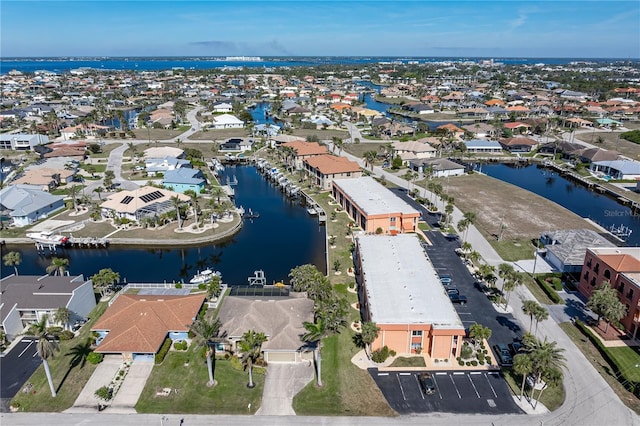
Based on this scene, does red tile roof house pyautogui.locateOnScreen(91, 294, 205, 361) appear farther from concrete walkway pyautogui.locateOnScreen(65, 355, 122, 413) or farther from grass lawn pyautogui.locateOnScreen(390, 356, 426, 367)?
grass lawn pyautogui.locateOnScreen(390, 356, 426, 367)

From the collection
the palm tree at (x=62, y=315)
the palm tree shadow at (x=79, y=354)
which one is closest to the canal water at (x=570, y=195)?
the palm tree shadow at (x=79, y=354)

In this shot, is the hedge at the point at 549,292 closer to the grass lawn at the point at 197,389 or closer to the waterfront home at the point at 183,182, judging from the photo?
the grass lawn at the point at 197,389

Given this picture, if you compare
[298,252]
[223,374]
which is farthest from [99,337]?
[298,252]

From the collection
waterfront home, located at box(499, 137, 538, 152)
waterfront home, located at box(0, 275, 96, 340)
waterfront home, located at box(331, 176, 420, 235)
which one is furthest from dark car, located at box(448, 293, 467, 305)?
waterfront home, located at box(499, 137, 538, 152)

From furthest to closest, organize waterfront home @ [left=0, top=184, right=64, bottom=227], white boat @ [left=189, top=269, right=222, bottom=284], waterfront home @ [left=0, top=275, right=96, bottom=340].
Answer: waterfront home @ [left=0, top=184, right=64, bottom=227] < white boat @ [left=189, top=269, right=222, bottom=284] < waterfront home @ [left=0, top=275, right=96, bottom=340]

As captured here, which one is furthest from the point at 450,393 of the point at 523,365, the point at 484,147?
the point at 484,147

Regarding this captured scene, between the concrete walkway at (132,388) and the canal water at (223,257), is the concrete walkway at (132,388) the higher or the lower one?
the higher one
